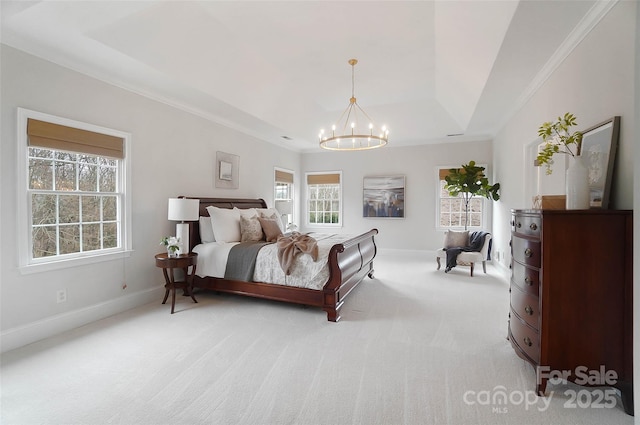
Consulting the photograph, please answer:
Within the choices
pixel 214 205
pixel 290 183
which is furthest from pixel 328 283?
pixel 290 183

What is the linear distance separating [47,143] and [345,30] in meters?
3.12

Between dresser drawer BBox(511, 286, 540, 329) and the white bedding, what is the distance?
1720 mm

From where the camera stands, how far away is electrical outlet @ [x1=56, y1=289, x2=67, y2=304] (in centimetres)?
287

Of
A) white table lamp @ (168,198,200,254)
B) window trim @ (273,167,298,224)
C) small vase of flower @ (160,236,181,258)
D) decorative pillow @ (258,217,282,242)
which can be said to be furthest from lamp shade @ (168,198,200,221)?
window trim @ (273,167,298,224)

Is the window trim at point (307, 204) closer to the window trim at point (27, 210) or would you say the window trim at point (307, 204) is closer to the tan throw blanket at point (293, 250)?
the tan throw blanket at point (293, 250)

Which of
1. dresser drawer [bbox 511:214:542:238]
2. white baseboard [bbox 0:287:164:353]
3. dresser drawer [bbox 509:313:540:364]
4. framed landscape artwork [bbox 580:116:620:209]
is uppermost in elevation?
framed landscape artwork [bbox 580:116:620:209]

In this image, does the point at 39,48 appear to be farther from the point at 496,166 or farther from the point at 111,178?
the point at 496,166

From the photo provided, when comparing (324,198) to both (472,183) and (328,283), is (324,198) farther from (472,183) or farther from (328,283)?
(328,283)

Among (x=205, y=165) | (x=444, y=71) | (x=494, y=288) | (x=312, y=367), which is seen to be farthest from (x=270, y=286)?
(x=444, y=71)

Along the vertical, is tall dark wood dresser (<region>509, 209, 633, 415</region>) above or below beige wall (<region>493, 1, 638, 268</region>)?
below

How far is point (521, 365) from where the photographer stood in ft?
7.39

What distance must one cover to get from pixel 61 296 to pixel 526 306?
13.4ft

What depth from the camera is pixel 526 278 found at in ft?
6.91

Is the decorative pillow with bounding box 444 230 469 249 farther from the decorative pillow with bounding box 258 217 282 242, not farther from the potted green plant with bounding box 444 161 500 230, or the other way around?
the decorative pillow with bounding box 258 217 282 242
